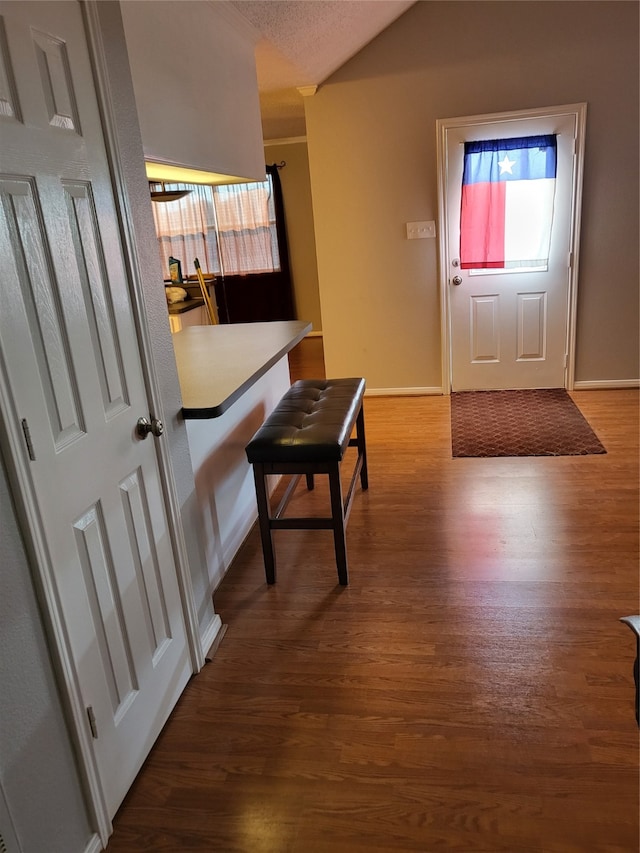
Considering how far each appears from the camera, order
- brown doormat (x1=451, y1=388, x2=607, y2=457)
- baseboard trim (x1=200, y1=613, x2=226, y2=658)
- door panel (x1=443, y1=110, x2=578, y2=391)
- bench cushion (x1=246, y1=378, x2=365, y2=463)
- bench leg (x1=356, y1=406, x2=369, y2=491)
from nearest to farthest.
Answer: baseboard trim (x1=200, y1=613, x2=226, y2=658)
bench cushion (x1=246, y1=378, x2=365, y2=463)
bench leg (x1=356, y1=406, x2=369, y2=491)
brown doormat (x1=451, y1=388, x2=607, y2=457)
door panel (x1=443, y1=110, x2=578, y2=391)

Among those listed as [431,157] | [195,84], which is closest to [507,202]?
[431,157]

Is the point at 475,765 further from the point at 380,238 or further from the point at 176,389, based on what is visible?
the point at 380,238

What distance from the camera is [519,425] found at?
4.14 metres

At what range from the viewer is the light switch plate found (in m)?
4.59

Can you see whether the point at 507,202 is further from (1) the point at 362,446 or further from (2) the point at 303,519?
(2) the point at 303,519

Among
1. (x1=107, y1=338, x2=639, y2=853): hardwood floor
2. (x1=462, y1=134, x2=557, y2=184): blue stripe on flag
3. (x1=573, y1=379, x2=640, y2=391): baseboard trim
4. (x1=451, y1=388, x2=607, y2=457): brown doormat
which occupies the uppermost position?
(x1=462, y1=134, x2=557, y2=184): blue stripe on flag

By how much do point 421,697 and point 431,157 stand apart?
12.4 feet

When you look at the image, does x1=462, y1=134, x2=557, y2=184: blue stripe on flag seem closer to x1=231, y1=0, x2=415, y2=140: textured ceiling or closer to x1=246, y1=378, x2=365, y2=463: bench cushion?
x1=231, y1=0, x2=415, y2=140: textured ceiling

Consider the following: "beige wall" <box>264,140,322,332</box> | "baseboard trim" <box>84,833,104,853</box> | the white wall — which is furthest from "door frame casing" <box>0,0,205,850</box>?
"beige wall" <box>264,140,322,332</box>

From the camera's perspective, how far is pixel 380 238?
4691 mm

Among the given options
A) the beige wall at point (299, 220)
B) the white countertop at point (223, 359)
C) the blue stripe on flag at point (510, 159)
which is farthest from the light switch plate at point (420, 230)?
the beige wall at point (299, 220)

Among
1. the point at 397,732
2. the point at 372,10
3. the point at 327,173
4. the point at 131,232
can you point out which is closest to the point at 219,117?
the point at 131,232

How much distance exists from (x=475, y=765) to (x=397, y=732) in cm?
23

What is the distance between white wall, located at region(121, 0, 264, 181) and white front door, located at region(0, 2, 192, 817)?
1.86 feet
